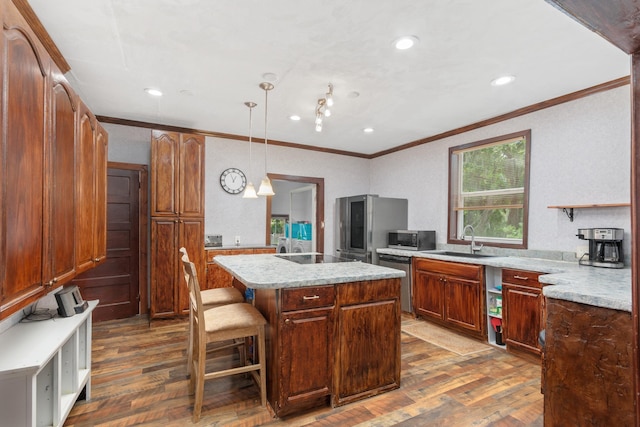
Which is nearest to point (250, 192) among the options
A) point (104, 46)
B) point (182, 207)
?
point (182, 207)

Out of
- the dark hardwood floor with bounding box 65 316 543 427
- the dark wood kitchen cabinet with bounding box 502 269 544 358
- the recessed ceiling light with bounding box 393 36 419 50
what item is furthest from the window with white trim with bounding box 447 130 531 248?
the recessed ceiling light with bounding box 393 36 419 50

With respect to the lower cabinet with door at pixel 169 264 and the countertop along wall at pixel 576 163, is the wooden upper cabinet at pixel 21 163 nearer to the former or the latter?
the lower cabinet with door at pixel 169 264

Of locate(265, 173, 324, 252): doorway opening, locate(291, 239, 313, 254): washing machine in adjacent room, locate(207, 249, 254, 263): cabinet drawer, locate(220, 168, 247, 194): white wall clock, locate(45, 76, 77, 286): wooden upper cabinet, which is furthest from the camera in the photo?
locate(291, 239, 313, 254): washing machine in adjacent room

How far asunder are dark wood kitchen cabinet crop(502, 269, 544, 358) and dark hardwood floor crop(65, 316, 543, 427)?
0.54ft

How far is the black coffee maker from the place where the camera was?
2.61 m

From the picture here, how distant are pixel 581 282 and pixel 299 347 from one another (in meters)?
1.77

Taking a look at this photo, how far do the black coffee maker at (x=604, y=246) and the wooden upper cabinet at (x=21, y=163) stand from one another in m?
3.79

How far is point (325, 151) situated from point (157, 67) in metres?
3.25

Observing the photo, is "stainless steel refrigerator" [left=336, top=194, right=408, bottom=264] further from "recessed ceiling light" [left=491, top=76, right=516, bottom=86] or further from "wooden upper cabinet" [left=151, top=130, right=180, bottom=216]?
"wooden upper cabinet" [left=151, top=130, right=180, bottom=216]

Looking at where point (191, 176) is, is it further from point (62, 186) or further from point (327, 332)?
point (327, 332)

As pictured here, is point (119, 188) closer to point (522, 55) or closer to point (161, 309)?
point (161, 309)

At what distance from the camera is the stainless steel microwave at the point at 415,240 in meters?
4.37

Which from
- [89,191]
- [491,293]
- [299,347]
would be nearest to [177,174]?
[89,191]

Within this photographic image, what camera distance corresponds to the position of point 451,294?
11.9 feet
